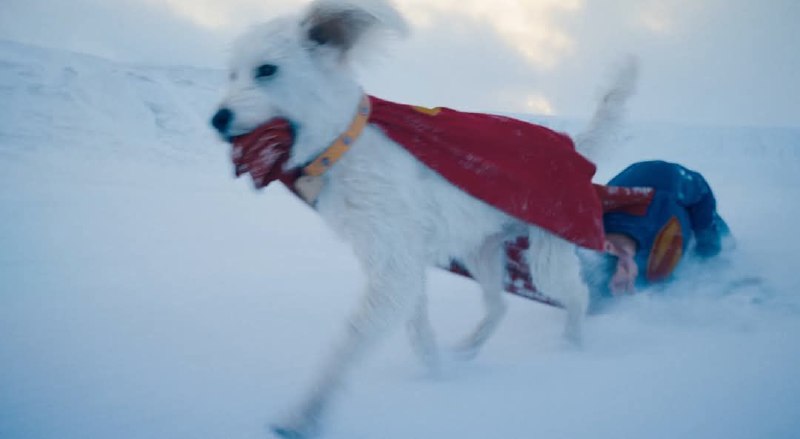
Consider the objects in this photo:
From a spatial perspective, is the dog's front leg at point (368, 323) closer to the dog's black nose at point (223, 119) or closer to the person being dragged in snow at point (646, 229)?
the dog's black nose at point (223, 119)

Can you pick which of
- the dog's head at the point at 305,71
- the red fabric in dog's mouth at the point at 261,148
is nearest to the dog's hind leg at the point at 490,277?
the dog's head at the point at 305,71

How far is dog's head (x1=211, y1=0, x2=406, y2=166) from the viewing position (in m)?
1.72

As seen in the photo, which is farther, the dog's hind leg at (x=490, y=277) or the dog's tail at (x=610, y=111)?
the dog's tail at (x=610, y=111)

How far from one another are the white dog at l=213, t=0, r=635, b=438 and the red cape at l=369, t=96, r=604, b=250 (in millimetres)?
100

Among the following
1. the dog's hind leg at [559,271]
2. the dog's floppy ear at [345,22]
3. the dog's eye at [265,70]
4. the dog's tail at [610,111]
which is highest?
the dog's tail at [610,111]

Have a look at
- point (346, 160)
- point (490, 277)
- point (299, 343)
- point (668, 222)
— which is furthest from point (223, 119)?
point (668, 222)

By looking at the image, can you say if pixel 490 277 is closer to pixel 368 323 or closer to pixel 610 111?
pixel 368 323

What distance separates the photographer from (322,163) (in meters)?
1.84

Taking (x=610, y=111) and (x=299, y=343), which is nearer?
(x=299, y=343)

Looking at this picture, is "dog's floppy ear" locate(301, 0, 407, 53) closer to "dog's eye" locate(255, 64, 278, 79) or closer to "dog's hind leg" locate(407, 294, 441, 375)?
"dog's eye" locate(255, 64, 278, 79)

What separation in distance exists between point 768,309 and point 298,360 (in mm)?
2607

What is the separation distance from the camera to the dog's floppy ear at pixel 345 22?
1.83 meters

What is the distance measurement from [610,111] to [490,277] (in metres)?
1.48

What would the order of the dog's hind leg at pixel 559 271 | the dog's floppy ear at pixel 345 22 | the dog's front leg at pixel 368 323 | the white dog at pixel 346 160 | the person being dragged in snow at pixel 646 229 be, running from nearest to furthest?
the dog's front leg at pixel 368 323 → the white dog at pixel 346 160 → the dog's floppy ear at pixel 345 22 → the dog's hind leg at pixel 559 271 → the person being dragged in snow at pixel 646 229
